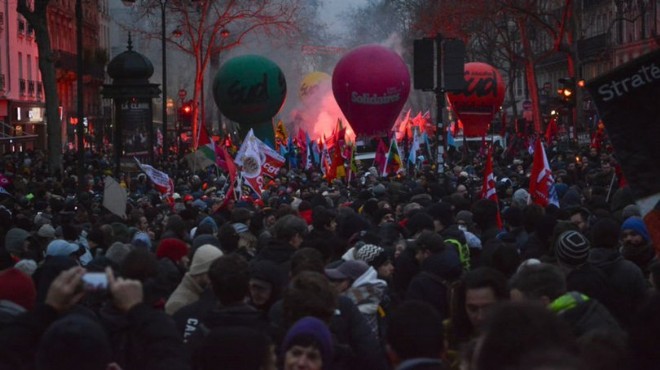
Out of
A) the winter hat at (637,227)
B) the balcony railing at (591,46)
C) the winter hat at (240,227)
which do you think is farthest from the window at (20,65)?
the winter hat at (637,227)

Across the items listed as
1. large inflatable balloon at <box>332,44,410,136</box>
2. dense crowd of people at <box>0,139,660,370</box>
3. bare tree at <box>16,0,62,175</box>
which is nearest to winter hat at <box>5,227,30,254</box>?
dense crowd of people at <box>0,139,660,370</box>

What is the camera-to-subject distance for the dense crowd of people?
471 centimetres

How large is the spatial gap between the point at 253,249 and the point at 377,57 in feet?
89.9

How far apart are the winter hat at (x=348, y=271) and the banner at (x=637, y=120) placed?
1821 mm

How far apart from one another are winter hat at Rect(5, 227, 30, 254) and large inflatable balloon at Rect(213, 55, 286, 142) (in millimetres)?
29520

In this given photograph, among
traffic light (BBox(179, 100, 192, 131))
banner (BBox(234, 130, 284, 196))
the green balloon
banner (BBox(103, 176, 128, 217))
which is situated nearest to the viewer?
banner (BBox(103, 176, 128, 217))

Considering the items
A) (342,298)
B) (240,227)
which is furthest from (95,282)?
(240,227)

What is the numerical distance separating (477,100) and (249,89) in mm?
8001

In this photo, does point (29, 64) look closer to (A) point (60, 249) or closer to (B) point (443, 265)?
(A) point (60, 249)

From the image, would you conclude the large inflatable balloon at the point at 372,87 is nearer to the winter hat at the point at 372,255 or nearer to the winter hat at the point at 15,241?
the winter hat at the point at 15,241

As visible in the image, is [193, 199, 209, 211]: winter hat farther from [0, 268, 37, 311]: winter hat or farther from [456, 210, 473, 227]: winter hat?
[0, 268, 37, 311]: winter hat

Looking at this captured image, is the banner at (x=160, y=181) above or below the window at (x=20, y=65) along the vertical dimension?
below

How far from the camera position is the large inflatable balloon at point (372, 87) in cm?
3806

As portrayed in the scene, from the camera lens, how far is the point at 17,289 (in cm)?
645
